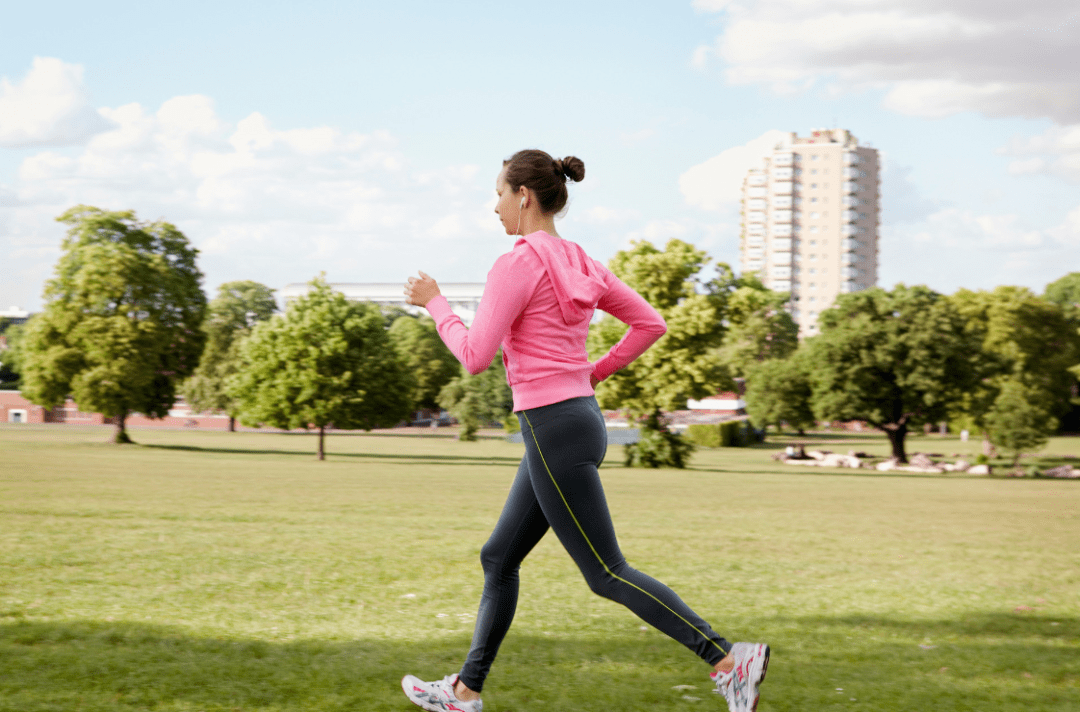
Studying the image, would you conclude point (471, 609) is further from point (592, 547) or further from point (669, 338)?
point (669, 338)

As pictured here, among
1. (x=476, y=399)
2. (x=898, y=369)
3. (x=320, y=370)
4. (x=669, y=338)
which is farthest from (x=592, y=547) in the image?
(x=476, y=399)

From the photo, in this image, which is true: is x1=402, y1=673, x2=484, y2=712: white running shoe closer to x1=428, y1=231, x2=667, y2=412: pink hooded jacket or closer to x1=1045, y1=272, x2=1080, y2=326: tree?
x1=428, y1=231, x2=667, y2=412: pink hooded jacket

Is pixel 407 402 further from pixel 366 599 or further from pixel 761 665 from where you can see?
pixel 761 665

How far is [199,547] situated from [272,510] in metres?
5.22

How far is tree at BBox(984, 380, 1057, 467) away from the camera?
36656 millimetres

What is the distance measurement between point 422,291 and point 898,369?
40.8 metres

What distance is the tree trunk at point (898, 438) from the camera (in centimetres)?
4275

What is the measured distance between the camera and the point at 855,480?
3225 centimetres

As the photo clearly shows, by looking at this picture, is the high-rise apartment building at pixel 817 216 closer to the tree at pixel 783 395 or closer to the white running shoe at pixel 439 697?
the tree at pixel 783 395

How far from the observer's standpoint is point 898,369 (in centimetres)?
4125

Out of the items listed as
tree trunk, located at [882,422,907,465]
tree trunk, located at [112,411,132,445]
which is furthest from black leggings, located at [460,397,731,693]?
tree trunk, located at [112,411,132,445]

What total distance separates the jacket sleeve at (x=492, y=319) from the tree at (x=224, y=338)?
53.8 meters

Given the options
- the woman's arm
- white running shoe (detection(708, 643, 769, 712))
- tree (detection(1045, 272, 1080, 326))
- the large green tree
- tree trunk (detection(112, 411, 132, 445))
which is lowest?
tree trunk (detection(112, 411, 132, 445))

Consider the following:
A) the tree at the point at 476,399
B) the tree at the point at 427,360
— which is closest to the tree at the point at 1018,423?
the tree at the point at 476,399
